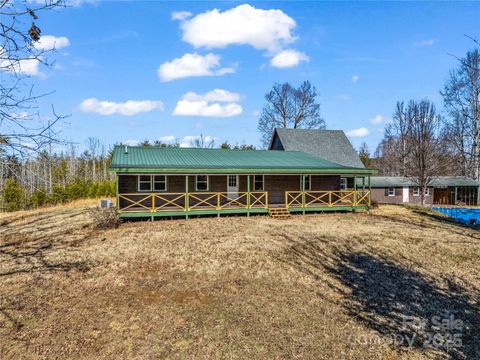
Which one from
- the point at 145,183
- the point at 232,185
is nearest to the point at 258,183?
the point at 232,185

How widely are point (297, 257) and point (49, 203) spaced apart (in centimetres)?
2561

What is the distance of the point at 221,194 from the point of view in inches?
685

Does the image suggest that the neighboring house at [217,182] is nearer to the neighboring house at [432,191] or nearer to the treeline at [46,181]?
the treeline at [46,181]

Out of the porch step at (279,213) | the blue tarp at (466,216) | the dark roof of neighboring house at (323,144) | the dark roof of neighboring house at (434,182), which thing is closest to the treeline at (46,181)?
the porch step at (279,213)

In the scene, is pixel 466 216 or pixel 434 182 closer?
pixel 466 216

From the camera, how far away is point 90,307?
652 centimetres

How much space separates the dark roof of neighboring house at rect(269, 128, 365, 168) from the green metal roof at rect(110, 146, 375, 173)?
15.9 feet

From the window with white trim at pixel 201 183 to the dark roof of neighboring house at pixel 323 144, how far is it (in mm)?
10455

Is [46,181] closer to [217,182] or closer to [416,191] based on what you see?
[217,182]

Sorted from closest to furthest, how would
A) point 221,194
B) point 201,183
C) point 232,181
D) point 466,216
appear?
point 221,194, point 201,183, point 466,216, point 232,181

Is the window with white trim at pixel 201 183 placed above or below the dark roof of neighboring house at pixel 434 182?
above

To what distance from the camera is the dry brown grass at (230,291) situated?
5285 millimetres

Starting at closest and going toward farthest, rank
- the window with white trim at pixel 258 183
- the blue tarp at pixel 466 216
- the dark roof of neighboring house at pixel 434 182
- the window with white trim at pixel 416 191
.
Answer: the blue tarp at pixel 466 216 → the window with white trim at pixel 258 183 → the dark roof of neighboring house at pixel 434 182 → the window with white trim at pixel 416 191

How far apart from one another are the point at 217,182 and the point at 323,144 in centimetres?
1295
